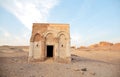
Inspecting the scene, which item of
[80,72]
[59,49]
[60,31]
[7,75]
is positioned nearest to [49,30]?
[60,31]

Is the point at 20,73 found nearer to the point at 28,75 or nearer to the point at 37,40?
the point at 28,75

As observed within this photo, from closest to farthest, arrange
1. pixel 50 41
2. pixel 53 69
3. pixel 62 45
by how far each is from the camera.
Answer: pixel 53 69, pixel 62 45, pixel 50 41

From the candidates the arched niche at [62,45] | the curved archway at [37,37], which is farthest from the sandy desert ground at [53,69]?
the curved archway at [37,37]

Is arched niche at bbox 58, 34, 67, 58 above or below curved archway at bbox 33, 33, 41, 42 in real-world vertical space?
below

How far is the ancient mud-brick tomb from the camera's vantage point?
21141mm

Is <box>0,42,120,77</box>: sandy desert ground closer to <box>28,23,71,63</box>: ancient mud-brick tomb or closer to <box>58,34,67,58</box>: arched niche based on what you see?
<box>28,23,71,63</box>: ancient mud-brick tomb

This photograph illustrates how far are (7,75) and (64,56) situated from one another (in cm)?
980

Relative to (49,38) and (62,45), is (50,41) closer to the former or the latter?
(49,38)

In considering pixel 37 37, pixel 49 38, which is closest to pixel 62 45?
pixel 49 38

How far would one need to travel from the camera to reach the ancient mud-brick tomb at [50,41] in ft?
69.4

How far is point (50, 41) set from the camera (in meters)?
21.8

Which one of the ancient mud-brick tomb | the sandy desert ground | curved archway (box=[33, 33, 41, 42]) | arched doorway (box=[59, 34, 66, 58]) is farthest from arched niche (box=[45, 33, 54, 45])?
the sandy desert ground

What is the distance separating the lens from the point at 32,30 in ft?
72.0

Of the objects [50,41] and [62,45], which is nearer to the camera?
[62,45]
